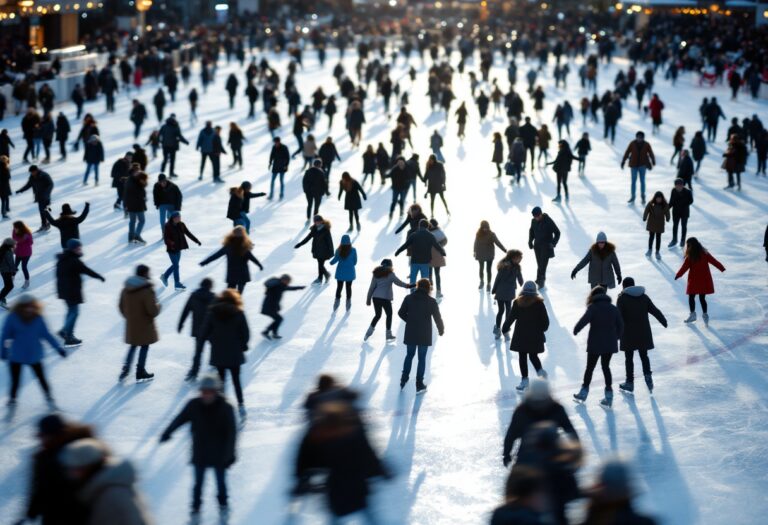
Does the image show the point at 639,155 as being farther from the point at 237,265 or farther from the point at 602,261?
the point at 237,265

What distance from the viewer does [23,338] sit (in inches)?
403

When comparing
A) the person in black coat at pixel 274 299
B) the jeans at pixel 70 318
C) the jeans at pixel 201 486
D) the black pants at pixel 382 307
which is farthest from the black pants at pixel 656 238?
the jeans at pixel 201 486

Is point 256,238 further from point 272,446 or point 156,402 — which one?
point 272,446

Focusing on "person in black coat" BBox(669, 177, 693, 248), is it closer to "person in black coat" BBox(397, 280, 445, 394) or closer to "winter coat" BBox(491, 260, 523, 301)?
"winter coat" BBox(491, 260, 523, 301)

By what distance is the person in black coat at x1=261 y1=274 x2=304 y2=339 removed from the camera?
41.3 ft

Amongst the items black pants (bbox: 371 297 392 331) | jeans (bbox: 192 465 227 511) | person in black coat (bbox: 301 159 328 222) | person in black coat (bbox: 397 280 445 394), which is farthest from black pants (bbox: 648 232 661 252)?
jeans (bbox: 192 465 227 511)

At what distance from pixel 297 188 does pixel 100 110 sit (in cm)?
1307

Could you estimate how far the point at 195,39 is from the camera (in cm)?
5219

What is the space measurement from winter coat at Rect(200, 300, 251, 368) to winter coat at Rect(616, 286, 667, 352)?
3.54 metres

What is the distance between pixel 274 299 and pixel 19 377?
306 cm

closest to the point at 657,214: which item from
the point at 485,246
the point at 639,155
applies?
the point at 485,246

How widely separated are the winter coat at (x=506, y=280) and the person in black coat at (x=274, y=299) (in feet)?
6.94

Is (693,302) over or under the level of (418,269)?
under

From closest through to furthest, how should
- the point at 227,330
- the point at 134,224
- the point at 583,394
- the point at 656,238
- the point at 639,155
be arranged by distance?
the point at 227,330, the point at 583,394, the point at 656,238, the point at 134,224, the point at 639,155
